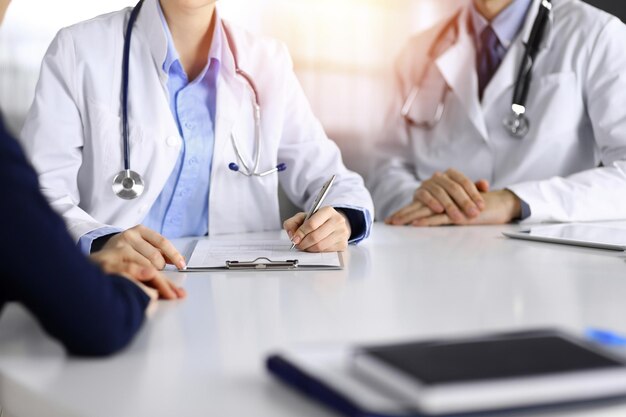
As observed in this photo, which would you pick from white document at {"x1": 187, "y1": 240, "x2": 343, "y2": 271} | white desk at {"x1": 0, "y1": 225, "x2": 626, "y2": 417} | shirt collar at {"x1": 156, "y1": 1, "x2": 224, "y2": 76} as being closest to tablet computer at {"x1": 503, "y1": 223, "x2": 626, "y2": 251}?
white desk at {"x1": 0, "y1": 225, "x2": 626, "y2": 417}

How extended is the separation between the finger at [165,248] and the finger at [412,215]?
2.51 ft

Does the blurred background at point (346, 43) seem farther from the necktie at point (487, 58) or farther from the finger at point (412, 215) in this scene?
the finger at point (412, 215)

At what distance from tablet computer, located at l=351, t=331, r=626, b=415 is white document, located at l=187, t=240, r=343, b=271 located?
0.63 m

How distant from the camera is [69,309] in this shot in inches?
27.5

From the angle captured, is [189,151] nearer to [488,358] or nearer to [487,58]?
[487,58]

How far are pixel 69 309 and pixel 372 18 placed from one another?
6.96ft

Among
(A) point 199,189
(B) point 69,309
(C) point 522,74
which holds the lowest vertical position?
(A) point 199,189

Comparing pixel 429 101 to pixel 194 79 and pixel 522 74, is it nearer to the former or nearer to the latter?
pixel 522 74

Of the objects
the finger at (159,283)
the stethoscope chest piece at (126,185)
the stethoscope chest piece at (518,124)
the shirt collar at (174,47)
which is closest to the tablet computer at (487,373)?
the finger at (159,283)

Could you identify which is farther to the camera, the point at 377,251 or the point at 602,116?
the point at 602,116

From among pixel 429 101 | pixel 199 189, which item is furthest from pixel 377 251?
pixel 429 101

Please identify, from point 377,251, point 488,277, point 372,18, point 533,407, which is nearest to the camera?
point 533,407

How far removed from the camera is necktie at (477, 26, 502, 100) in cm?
234

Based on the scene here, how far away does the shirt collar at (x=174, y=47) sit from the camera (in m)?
1.68
